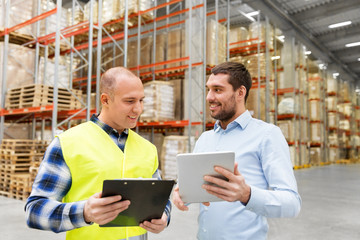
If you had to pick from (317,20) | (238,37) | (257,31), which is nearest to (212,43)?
(238,37)

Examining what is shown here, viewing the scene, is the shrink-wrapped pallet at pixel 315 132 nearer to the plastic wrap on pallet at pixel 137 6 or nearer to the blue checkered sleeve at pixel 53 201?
the plastic wrap on pallet at pixel 137 6

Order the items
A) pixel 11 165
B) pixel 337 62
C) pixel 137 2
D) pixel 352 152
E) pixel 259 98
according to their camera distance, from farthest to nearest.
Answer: pixel 352 152 → pixel 337 62 → pixel 259 98 → pixel 137 2 → pixel 11 165

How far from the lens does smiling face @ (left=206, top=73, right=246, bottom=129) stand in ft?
7.30

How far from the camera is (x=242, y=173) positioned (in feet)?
6.53

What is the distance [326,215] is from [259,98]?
289 inches

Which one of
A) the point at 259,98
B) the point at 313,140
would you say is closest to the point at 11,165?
the point at 259,98

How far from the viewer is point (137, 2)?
10.7m

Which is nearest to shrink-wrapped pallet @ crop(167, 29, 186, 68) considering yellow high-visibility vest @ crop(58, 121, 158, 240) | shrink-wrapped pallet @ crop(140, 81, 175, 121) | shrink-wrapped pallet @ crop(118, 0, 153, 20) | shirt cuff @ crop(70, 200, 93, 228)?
shrink-wrapped pallet @ crop(118, 0, 153, 20)

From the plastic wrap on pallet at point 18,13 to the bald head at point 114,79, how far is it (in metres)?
8.61

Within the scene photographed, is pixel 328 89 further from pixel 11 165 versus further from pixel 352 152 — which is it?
pixel 11 165

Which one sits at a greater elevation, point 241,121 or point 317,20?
point 317,20

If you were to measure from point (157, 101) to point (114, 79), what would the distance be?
25.8ft

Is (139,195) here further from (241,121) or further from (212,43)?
(212,43)

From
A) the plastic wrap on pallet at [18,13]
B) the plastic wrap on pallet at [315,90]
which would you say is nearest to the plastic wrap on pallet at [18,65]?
the plastic wrap on pallet at [18,13]
